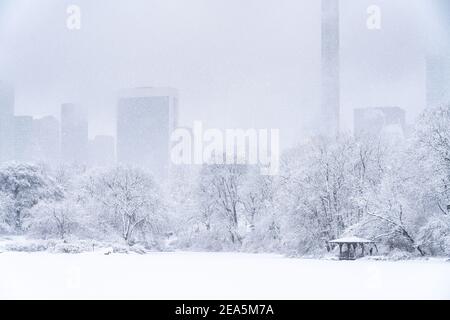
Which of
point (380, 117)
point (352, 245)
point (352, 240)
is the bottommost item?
point (352, 245)

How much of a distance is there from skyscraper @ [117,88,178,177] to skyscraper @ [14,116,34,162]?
1272 cm

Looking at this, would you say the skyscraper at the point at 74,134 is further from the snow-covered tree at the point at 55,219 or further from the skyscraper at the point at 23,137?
the snow-covered tree at the point at 55,219

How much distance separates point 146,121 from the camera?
5984 cm

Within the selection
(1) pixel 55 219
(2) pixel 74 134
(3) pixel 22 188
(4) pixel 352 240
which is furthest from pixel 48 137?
(4) pixel 352 240

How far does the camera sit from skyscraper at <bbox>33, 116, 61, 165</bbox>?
1972 inches

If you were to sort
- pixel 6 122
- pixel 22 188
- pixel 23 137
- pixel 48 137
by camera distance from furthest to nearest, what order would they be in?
pixel 48 137, pixel 23 137, pixel 6 122, pixel 22 188

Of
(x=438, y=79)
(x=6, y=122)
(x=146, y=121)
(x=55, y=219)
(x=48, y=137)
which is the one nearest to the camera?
(x=55, y=219)

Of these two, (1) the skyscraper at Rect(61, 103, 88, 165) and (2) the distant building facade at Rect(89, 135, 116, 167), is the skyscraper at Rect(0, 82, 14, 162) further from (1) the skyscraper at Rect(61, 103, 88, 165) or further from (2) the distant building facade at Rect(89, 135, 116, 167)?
(2) the distant building facade at Rect(89, 135, 116, 167)

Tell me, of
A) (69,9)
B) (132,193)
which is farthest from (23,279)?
(69,9)

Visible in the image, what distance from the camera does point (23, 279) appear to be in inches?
573

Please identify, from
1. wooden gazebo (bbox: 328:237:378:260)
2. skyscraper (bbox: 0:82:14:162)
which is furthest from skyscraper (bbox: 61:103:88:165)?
wooden gazebo (bbox: 328:237:378:260)

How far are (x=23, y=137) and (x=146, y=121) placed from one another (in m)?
17.2

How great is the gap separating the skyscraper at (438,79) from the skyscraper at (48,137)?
28.1 meters

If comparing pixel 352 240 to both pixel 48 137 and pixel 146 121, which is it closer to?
pixel 48 137
